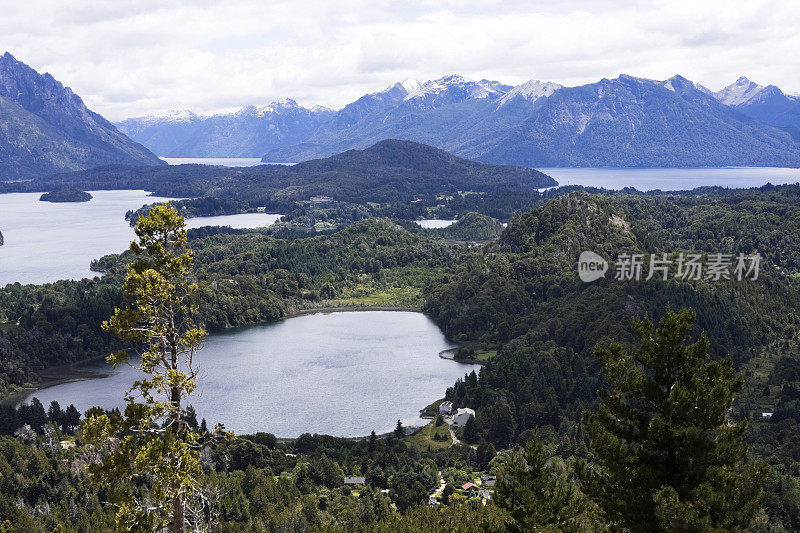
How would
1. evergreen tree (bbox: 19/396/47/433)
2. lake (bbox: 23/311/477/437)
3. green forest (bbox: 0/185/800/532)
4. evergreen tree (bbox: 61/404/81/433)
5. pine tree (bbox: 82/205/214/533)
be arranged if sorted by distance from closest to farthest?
pine tree (bbox: 82/205/214/533), green forest (bbox: 0/185/800/532), evergreen tree (bbox: 19/396/47/433), evergreen tree (bbox: 61/404/81/433), lake (bbox: 23/311/477/437)

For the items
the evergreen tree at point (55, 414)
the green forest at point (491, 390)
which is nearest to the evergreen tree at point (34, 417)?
the green forest at point (491, 390)

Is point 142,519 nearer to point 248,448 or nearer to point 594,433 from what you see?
point 594,433

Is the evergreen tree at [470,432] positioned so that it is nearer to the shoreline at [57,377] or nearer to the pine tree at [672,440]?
the shoreline at [57,377]

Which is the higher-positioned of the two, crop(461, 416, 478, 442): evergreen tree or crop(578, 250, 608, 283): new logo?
crop(578, 250, 608, 283): new logo

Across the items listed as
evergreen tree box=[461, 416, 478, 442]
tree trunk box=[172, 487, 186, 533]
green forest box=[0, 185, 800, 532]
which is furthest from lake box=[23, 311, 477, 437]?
tree trunk box=[172, 487, 186, 533]

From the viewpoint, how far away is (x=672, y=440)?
20469 millimetres

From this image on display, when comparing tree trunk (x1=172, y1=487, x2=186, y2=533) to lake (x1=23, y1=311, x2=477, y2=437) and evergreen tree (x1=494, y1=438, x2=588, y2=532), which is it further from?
lake (x1=23, y1=311, x2=477, y2=437)

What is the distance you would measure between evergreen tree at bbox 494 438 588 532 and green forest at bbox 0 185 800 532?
2.9 inches

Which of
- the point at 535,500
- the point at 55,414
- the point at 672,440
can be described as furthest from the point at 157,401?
the point at 55,414

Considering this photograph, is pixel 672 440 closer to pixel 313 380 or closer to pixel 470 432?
pixel 470 432

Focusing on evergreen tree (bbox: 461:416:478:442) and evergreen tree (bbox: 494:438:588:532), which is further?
evergreen tree (bbox: 461:416:478:442)

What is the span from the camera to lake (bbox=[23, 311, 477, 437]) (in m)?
A: 76.3

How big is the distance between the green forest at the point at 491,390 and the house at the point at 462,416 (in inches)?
32.7

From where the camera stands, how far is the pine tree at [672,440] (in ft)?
65.4
